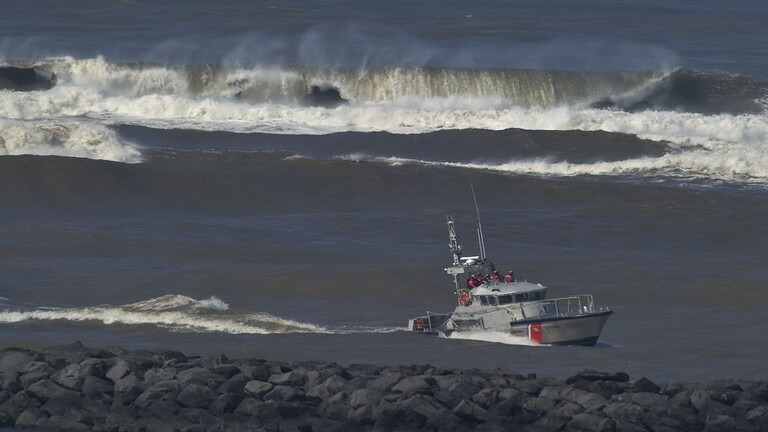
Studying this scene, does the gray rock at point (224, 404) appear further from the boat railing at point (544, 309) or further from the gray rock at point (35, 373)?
the boat railing at point (544, 309)

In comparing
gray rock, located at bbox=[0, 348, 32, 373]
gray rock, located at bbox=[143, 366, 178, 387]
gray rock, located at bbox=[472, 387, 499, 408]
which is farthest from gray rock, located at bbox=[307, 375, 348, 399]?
gray rock, located at bbox=[0, 348, 32, 373]

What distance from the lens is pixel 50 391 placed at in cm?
2094

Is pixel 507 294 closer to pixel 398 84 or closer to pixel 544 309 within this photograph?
pixel 544 309

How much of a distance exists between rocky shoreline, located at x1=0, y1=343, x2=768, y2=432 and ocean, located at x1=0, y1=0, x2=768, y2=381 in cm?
300

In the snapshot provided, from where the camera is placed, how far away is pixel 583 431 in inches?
768

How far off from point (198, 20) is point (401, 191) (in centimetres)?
3200

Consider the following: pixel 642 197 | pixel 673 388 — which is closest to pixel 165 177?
pixel 642 197

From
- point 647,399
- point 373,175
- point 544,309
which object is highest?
point 373,175

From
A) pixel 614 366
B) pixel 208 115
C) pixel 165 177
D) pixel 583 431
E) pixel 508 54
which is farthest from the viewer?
pixel 508 54

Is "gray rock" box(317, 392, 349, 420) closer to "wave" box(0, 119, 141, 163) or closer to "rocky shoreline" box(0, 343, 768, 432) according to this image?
"rocky shoreline" box(0, 343, 768, 432)

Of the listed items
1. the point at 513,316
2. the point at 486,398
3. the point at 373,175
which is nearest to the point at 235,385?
the point at 486,398

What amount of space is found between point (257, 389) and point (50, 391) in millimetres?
2476

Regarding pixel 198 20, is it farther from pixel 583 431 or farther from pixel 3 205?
pixel 583 431

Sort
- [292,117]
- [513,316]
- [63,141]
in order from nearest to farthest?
[513,316], [63,141], [292,117]
